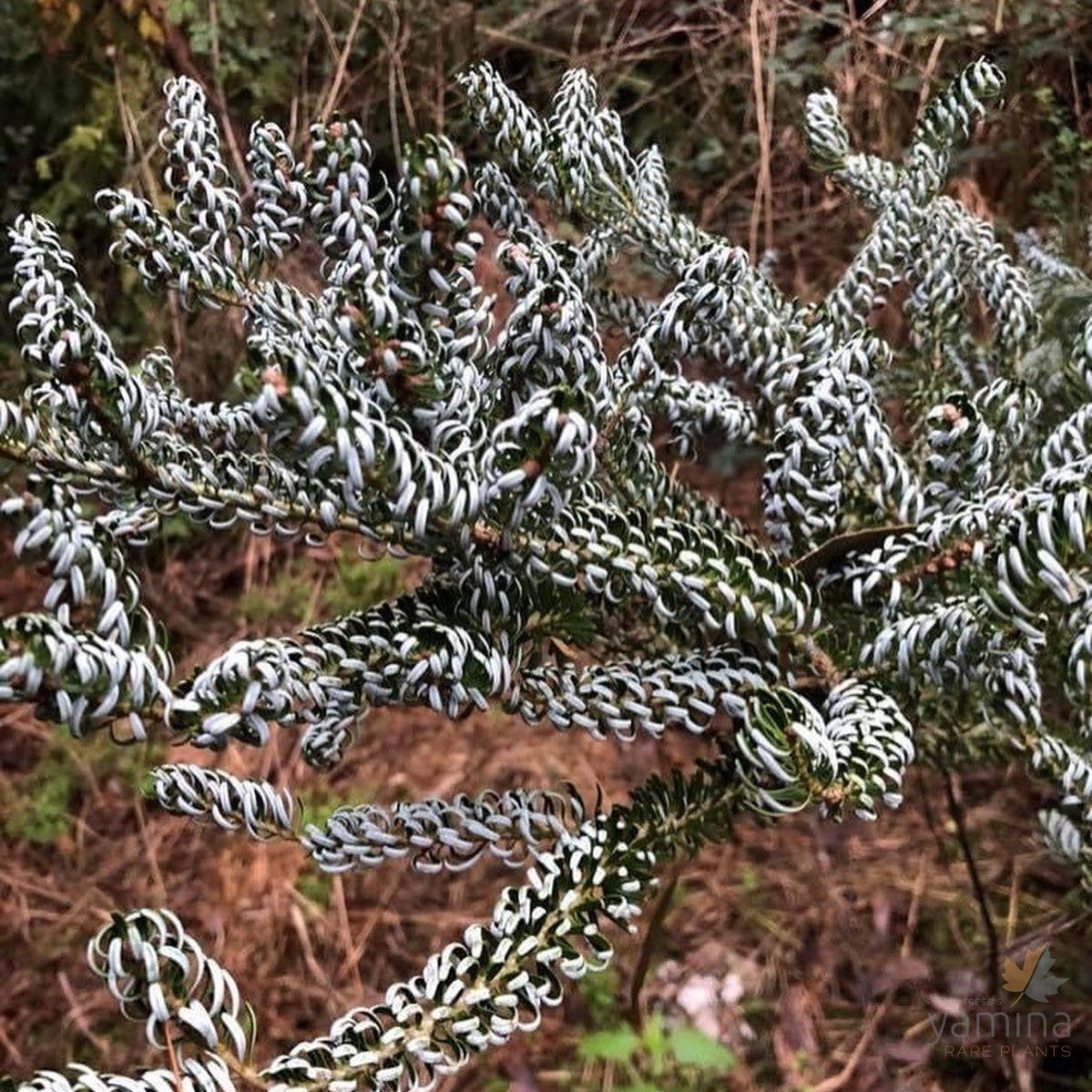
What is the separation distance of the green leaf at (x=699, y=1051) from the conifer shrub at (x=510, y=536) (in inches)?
23.2

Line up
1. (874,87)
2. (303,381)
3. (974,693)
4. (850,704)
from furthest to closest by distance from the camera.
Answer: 1. (874,87)
2. (974,693)
3. (850,704)
4. (303,381)

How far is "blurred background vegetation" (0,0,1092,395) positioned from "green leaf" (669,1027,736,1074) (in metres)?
1.12

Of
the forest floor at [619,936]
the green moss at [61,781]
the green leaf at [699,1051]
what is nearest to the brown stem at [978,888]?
the forest floor at [619,936]

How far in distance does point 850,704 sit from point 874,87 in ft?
4.78

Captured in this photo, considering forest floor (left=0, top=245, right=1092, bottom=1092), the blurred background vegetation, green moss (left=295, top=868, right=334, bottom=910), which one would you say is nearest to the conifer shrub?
forest floor (left=0, top=245, right=1092, bottom=1092)

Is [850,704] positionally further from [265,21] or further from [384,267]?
[265,21]

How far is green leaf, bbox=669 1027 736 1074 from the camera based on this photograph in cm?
108

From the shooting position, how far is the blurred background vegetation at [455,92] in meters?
1.65

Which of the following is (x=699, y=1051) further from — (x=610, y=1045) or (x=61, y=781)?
(x=61, y=781)

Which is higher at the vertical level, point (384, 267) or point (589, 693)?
point (384, 267)

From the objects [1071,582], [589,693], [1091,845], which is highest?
[1071,582]

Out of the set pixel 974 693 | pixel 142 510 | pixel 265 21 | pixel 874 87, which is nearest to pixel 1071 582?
pixel 974 693

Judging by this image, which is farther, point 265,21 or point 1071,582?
point 265,21

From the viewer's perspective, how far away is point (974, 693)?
0.57 m
